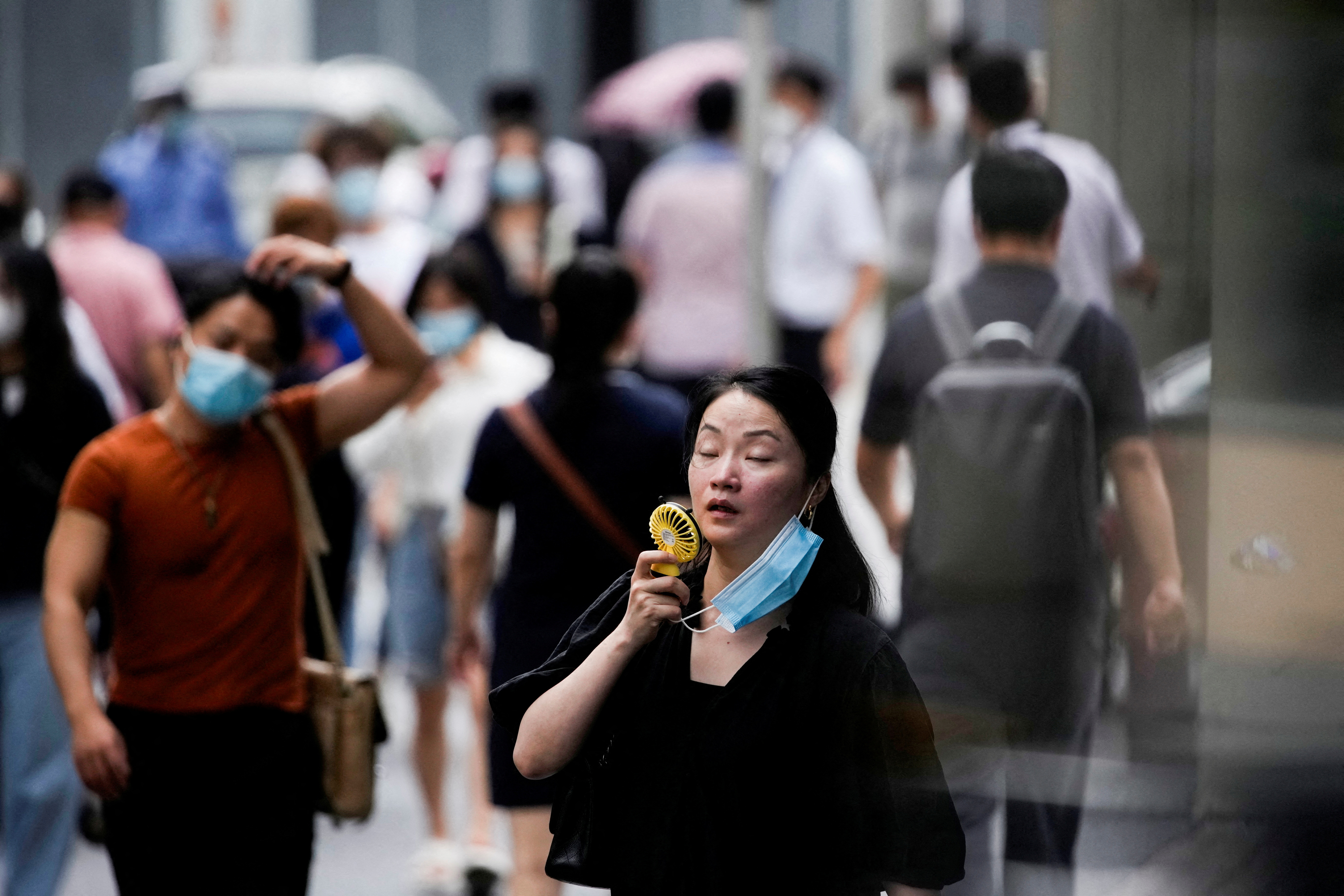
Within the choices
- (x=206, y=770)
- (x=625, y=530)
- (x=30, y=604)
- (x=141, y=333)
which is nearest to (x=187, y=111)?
(x=141, y=333)

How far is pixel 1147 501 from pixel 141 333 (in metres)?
4.77

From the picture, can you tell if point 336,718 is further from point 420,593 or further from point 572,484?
point 420,593

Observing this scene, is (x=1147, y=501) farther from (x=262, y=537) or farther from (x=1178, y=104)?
(x=262, y=537)

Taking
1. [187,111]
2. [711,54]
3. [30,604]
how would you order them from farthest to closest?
[711,54] < [187,111] < [30,604]

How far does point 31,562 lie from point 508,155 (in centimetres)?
456

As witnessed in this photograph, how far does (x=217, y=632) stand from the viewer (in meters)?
4.33

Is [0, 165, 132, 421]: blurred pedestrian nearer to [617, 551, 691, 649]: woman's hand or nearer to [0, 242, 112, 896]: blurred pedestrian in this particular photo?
[0, 242, 112, 896]: blurred pedestrian

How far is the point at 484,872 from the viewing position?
21.3ft

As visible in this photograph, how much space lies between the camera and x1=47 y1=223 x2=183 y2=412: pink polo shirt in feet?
27.7

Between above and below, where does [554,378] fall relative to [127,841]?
above

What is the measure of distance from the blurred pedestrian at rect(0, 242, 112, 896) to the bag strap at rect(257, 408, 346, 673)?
1.33 m

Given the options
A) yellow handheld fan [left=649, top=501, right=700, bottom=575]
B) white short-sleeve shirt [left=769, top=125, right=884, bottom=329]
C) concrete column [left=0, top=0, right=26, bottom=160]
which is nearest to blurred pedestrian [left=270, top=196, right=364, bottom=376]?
white short-sleeve shirt [left=769, top=125, right=884, bottom=329]

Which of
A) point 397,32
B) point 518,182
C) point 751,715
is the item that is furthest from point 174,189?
point 397,32

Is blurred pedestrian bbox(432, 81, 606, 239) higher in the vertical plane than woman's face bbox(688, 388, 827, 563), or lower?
lower
